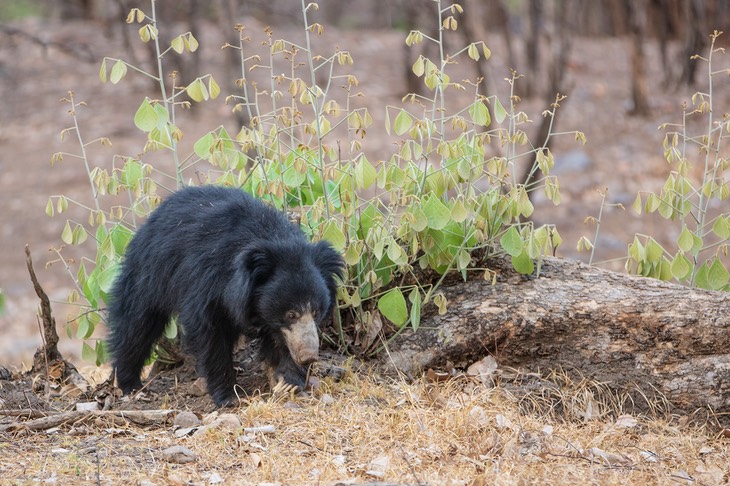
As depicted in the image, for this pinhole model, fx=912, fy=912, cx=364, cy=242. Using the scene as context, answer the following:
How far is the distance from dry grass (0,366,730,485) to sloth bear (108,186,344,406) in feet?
0.89

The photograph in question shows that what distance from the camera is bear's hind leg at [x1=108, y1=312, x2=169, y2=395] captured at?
4.03 meters

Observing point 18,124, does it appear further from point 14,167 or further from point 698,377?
point 698,377

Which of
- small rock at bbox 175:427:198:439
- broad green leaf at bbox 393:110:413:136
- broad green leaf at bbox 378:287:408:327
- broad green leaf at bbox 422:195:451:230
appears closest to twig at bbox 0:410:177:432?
small rock at bbox 175:427:198:439

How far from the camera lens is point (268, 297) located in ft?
Result: 11.2

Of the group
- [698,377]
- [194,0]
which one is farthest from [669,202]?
[194,0]

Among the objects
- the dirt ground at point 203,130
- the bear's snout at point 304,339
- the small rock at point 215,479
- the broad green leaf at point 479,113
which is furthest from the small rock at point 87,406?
the dirt ground at point 203,130

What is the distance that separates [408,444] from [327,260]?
0.79 meters

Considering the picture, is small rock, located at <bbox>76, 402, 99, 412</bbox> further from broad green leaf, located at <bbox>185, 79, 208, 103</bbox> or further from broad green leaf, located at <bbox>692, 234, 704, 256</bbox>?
broad green leaf, located at <bbox>692, 234, 704, 256</bbox>

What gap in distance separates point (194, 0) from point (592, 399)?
10.9 meters

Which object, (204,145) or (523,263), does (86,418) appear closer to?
(204,145)

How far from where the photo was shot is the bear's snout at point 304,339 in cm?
339

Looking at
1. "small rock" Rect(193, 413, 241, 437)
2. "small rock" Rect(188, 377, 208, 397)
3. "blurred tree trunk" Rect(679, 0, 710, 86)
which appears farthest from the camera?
"blurred tree trunk" Rect(679, 0, 710, 86)

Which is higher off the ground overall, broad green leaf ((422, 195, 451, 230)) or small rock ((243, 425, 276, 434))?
broad green leaf ((422, 195, 451, 230))

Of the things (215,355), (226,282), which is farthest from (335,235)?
(215,355)
